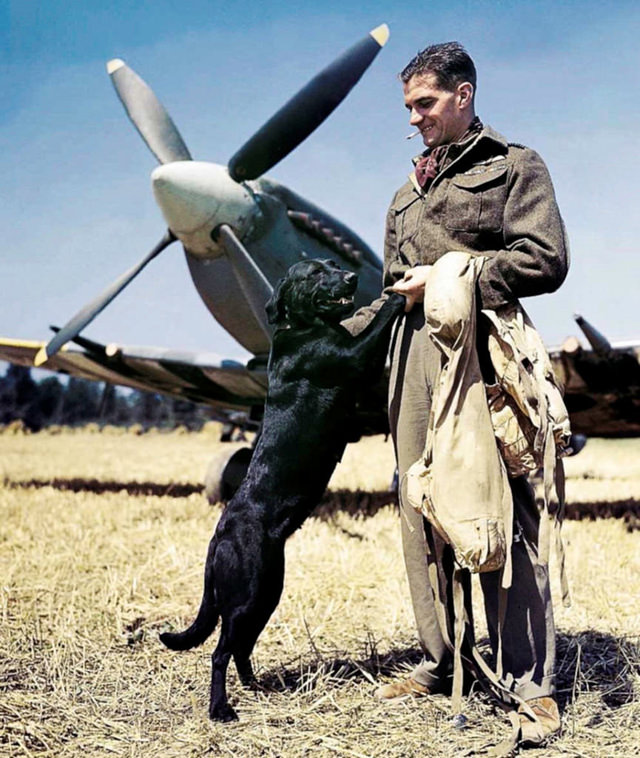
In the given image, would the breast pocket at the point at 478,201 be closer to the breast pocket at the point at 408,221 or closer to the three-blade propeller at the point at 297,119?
the breast pocket at the point at 408,221

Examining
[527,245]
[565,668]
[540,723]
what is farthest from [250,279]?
[540,723]

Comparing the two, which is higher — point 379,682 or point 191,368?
point 191,368

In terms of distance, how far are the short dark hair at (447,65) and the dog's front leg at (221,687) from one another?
75.2 inches

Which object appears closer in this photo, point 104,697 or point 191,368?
point 104,697

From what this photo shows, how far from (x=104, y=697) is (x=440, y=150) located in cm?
227

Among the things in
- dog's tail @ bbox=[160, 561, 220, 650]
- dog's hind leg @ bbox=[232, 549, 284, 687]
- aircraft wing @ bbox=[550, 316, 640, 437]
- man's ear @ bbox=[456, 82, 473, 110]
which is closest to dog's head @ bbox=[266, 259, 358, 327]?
man's ear @ bbox=[456, 82, 473, 110]

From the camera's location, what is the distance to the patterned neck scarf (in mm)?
2465

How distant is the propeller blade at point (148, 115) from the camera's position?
25.0ft

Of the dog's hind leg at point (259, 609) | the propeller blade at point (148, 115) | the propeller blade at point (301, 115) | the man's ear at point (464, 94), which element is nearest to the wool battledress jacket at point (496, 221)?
the man's ear at point (464, 94)

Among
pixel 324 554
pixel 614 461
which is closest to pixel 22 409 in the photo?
pixel 614 461

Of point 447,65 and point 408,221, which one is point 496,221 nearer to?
point 408,221

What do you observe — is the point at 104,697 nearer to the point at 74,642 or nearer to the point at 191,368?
the point at 74,642

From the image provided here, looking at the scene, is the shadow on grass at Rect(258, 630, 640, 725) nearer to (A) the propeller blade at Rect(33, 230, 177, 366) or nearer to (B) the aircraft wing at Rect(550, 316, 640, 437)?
(B) the aircraft wing at Rect(550, 316, 640, 437)

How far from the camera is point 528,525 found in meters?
2.51
